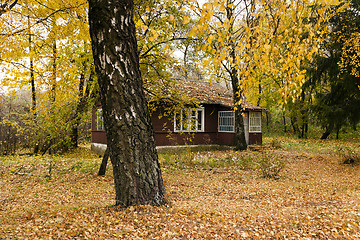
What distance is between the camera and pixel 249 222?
373 cm

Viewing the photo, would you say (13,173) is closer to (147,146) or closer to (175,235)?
(147,146)

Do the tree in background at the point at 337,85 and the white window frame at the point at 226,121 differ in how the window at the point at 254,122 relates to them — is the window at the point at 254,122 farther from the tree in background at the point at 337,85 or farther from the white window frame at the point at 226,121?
the tree in background at the point at 337,85

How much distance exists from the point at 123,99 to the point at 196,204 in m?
2.60

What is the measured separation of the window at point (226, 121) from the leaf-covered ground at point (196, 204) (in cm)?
551

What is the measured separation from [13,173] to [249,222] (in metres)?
7.83

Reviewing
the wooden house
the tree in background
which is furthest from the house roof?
the tree in background

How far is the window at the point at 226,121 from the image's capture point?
16.6 metres

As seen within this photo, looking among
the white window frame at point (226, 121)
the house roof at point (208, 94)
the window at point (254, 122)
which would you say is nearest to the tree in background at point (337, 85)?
the window at point (254, 122)

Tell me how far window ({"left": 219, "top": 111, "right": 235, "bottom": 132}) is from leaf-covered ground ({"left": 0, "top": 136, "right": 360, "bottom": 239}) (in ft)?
18.1

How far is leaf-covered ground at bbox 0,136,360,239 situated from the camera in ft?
10.8

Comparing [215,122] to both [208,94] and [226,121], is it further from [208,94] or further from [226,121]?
[208,94]

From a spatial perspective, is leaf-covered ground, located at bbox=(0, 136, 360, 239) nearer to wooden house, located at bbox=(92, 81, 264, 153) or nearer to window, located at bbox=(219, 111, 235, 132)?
wooden house, located at bbox=(92, 81, 264, 153)

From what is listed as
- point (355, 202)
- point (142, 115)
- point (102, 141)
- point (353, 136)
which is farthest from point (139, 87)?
point (353, 136)

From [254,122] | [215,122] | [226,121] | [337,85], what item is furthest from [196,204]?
[337,85]
